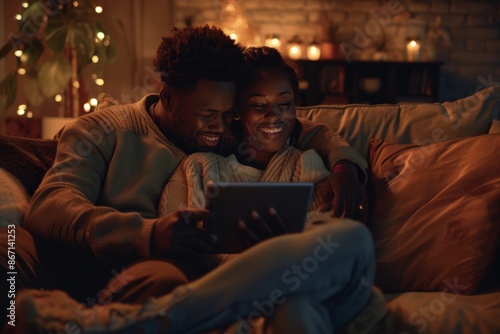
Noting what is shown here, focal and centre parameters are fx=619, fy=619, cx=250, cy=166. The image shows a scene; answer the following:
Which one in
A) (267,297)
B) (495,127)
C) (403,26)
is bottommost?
(267,297)

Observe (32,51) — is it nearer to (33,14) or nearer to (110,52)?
(33,14)

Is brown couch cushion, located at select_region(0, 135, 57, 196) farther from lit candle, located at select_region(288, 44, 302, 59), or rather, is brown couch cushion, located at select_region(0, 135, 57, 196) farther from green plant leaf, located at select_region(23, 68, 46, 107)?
lit candle, located at select_region(288, 44, 302, 59)

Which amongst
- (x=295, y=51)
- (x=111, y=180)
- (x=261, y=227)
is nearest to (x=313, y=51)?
(x=295, y=51)

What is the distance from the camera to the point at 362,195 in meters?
1.47

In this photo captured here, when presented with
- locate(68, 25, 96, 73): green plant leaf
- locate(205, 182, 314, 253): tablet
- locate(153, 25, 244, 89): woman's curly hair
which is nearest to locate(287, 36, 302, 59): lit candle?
locate(68, 25, 96, 73): green plant leaf

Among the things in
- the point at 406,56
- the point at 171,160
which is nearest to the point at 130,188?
the point at 171,160

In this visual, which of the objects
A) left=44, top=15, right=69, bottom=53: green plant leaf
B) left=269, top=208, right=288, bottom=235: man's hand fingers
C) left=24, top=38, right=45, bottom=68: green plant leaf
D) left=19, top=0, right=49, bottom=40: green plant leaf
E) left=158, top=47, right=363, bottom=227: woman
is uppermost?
left=19, top=0, right=49, bottom=40: green plant leaf

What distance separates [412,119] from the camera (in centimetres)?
183

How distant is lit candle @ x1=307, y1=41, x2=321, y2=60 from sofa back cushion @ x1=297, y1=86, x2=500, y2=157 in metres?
2.82

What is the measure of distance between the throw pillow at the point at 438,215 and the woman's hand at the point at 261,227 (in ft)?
1.15

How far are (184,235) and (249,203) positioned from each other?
0.47ft

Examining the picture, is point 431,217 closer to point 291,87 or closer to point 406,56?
point 291,87

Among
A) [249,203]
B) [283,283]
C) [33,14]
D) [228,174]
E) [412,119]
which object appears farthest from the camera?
[33,14]

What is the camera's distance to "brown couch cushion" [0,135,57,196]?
1568mm
